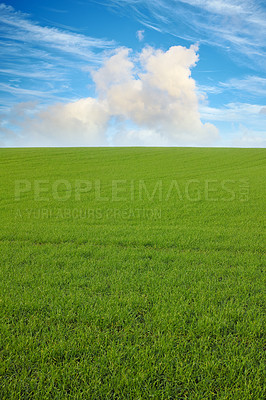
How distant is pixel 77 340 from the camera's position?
3.18m

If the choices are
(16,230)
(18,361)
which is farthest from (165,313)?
(16,230)

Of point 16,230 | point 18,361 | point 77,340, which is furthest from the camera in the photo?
point 16,230

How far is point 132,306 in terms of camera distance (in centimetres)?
386

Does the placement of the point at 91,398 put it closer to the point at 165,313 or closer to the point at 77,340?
the point at 77,340

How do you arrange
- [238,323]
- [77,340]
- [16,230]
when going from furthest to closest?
1. [16,230]
2. [238,323]
3. [77,340]

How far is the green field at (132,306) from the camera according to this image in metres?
2.68

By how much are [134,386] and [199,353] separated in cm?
89

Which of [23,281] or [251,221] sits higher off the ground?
[251,221]

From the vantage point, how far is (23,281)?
4.64 metres

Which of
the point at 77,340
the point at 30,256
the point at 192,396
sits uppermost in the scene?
the point at 30,256

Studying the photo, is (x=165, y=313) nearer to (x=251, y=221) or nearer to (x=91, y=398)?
(x=91, y=398)

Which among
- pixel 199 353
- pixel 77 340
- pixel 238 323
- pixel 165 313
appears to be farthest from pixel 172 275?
pixel 77 340

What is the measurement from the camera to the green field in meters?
2.68

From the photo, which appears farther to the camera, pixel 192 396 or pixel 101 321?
pixel 101 321
